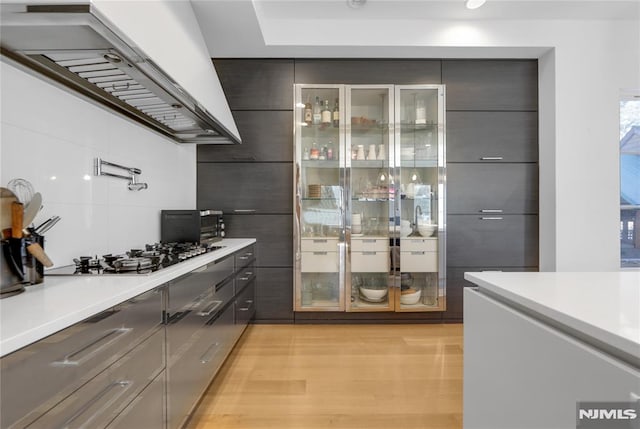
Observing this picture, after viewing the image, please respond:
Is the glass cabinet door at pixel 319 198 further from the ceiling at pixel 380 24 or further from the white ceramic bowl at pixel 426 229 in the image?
the white ceramic bowl at pixel 426 229

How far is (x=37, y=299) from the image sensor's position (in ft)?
3.37

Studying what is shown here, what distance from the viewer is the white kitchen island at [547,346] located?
0.63m

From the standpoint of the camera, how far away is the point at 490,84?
3275 millimetres

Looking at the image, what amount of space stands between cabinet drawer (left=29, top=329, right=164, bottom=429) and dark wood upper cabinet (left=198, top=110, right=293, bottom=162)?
221cm

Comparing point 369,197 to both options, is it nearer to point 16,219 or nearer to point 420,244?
point 420,244

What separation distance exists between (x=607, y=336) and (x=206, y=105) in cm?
225

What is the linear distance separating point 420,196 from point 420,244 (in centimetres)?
48

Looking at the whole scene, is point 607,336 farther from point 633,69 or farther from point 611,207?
point 633,69

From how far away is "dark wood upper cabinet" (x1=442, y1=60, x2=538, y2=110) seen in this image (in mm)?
3260

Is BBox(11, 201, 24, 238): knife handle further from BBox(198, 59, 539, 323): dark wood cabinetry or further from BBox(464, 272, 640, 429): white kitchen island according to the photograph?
BBox(198, 59, 539, 323): dark wood cabinetry

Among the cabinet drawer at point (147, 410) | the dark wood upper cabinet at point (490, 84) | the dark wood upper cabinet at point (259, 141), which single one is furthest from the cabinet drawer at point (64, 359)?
the dark wood upper cabinet at point (490, 84)

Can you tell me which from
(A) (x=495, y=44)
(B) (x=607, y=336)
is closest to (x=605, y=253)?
(A) (x=495, y=44)

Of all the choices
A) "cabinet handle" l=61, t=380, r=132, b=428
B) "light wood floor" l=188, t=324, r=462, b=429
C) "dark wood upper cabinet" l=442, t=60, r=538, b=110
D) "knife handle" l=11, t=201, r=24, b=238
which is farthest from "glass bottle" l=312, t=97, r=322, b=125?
"cabinet handle" l=61, t=380, r=132, b=428

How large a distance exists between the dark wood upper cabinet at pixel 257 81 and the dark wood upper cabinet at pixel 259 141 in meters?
0.10
